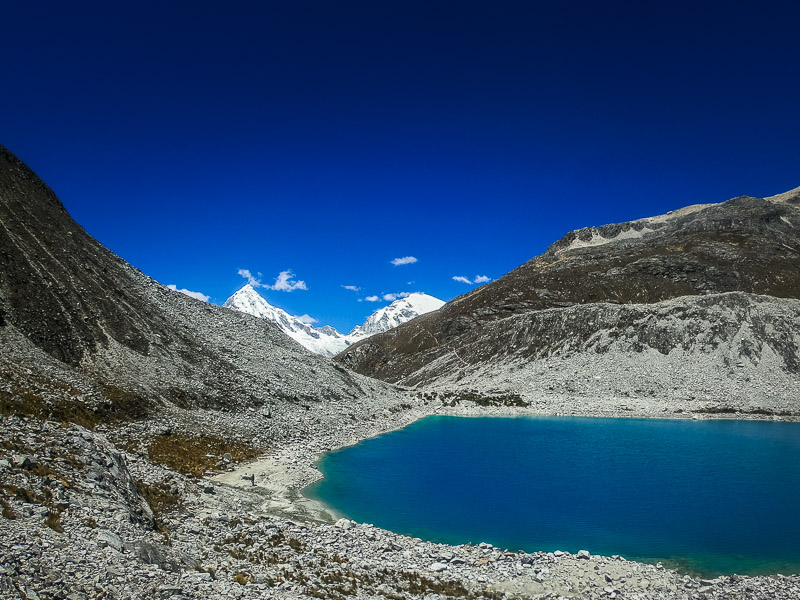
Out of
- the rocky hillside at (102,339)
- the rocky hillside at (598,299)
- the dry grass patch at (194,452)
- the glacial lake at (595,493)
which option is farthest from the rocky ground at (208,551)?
the rocky hillside at (598,299)

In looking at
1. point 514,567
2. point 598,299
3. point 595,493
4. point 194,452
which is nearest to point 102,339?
point 194,452

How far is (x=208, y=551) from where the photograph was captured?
17859 millimetres

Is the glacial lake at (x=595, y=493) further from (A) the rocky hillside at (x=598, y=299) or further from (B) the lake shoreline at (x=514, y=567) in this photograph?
(A) the rocky hillside at (x=598, y=299)

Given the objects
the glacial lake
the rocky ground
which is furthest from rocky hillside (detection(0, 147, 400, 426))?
the glacial lake

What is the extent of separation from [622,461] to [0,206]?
6203cm

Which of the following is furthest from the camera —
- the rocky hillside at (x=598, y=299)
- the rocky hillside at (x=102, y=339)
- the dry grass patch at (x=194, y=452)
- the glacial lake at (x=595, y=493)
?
the rocky hillside at (x=598, y=299)

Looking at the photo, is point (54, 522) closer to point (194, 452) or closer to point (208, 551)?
point (208, 551)

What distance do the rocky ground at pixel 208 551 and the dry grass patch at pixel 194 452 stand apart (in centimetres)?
114

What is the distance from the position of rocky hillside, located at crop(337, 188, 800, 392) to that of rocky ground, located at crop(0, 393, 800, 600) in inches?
3233

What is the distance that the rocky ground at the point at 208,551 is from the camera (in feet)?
41.3

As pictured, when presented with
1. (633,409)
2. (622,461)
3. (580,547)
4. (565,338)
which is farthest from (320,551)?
(565,338)

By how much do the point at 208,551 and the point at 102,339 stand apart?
31053 millimetres

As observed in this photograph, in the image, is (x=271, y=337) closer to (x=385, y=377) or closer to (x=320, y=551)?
(x=320, y=551)

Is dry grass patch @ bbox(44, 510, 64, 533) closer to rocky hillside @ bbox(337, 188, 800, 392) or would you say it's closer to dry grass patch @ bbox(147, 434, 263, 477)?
dry grass patch @ bbox(147, 434, 263, 477)
